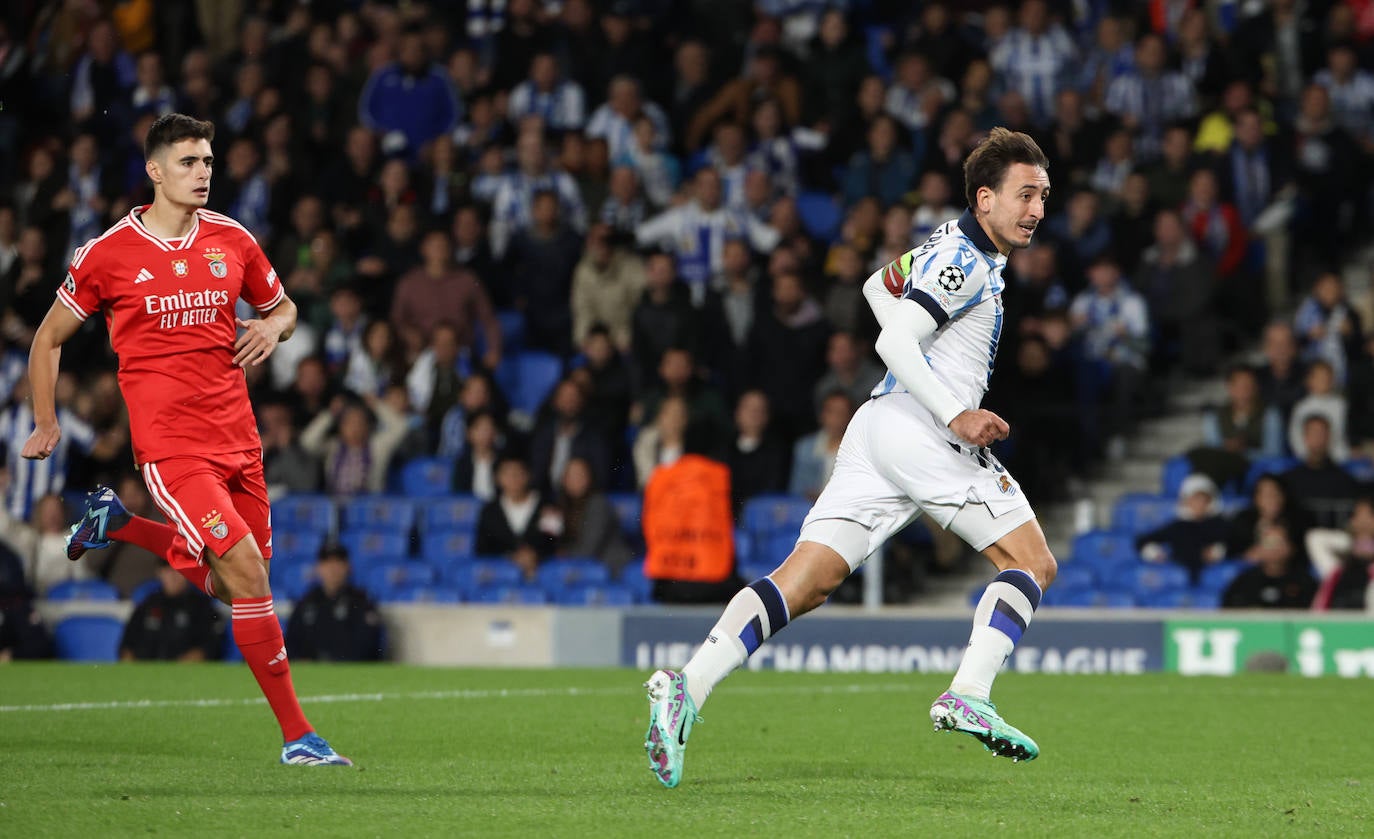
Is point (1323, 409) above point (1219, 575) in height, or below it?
above

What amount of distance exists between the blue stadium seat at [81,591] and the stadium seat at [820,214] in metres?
6.74

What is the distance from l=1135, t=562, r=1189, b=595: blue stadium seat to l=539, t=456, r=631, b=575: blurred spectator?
12.8ft

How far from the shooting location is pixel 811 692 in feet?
37.0

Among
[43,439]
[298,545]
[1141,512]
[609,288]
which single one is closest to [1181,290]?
[1141,512]

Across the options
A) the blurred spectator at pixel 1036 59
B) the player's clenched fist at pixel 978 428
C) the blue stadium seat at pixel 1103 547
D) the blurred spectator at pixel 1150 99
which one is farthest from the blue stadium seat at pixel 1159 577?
the player's clenched fist at pixel 978 428

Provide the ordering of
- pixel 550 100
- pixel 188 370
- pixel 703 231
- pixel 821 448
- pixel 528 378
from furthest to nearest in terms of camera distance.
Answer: pixel 550 100 → pixel 528 378 → pixel 703 231 → pixel 821 448 → pixel 188 370

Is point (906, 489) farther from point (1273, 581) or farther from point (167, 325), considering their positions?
point (1273, 581)

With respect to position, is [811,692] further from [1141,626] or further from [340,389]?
[340,389]

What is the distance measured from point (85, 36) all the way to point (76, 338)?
16.4 feet

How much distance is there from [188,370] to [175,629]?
7.82 meters

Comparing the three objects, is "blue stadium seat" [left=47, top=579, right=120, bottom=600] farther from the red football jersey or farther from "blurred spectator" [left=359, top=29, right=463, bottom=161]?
the red football jersey

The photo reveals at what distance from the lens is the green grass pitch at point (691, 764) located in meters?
5.75

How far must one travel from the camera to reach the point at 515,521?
15.7m

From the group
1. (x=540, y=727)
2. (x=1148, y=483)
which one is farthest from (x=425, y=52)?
(x=540, y=727)
